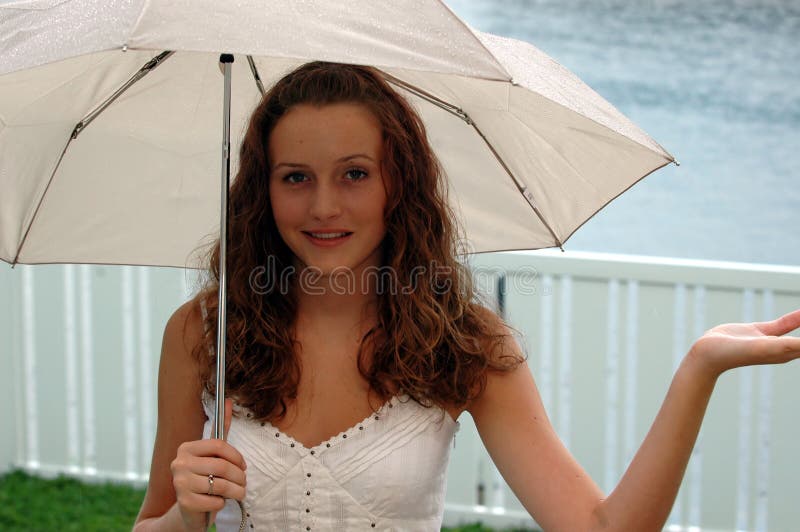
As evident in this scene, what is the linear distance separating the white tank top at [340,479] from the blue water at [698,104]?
419 centimetres

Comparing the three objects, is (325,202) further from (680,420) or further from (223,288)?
(680,420)

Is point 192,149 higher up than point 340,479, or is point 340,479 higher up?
point 192,149

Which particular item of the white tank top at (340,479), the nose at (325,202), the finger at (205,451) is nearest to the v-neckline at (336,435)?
the white tank top at (340,479)

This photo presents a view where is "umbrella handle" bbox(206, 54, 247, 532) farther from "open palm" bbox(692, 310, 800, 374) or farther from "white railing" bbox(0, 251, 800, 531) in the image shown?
"white railing" bbox(0, 251, 800, 531)

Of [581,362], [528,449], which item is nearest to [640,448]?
[528,449]

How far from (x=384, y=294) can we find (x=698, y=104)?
4.69 meters

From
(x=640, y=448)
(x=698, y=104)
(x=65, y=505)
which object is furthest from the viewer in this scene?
(x=698, y=104)

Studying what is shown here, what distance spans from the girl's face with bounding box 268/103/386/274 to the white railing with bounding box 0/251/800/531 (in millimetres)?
1932

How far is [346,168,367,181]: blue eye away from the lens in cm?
180

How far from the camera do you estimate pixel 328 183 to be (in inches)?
69.2

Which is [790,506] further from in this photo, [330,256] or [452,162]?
[330,256]

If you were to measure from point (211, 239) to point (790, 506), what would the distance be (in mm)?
2644

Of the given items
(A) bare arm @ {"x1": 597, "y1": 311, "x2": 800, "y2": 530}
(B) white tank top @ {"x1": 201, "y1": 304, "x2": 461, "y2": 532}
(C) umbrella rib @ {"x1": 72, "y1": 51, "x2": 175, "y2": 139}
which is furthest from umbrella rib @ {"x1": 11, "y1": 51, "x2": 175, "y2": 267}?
(A) bare arm @ {"x1": 597, "y1": 311, "x2": 800, "y2": 530}

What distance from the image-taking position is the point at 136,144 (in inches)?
79.5
